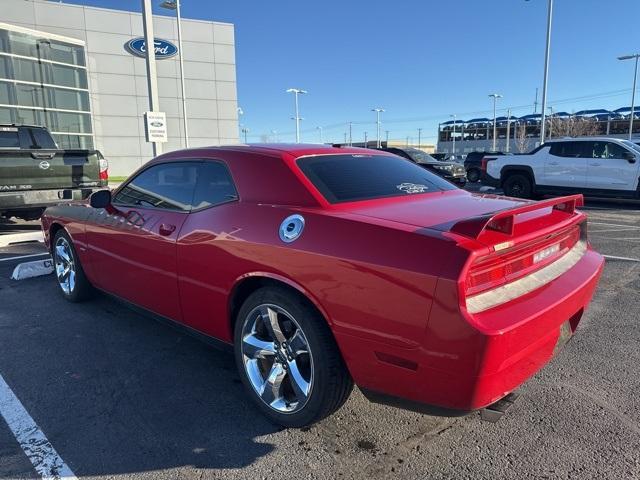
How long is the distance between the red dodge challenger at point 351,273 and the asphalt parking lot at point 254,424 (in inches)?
10.7

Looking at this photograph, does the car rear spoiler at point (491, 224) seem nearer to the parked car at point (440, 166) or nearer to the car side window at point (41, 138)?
the car side window at point (41, 138)

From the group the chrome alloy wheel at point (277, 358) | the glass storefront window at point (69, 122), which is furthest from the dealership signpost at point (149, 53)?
the glass storefront window at point (69, 122)

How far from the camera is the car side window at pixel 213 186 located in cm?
310

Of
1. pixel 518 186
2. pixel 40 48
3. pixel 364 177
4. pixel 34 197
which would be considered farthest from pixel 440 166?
pixel 40 48

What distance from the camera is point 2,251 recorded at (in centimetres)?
743

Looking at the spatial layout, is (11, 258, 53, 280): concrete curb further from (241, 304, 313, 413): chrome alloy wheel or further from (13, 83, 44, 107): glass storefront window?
(13, 83, 44, 107): glass storefront window

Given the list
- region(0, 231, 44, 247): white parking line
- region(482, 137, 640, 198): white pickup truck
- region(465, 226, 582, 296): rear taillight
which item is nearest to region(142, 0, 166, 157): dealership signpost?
region(0, 231, 44, 247): white parking line

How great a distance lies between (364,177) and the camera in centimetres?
320

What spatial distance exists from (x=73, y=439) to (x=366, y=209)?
6.58 feet

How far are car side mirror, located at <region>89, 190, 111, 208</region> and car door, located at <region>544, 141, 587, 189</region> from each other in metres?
12.2

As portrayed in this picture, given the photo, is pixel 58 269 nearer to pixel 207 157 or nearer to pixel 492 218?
pixel 207 157

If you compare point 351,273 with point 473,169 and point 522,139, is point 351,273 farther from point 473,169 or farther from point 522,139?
point 522,139

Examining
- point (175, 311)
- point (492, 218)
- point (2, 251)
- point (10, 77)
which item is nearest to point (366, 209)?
point (492, 218)

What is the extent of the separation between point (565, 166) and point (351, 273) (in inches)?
498
